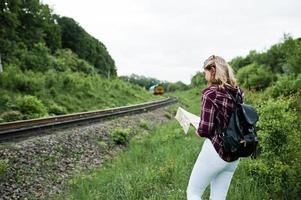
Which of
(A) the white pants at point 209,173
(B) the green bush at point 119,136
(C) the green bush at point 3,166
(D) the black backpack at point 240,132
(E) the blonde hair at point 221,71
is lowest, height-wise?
(B) the green bush at point 119,136

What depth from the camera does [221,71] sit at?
3812 mm

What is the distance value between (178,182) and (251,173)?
1272 millimetres

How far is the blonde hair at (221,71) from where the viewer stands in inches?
149

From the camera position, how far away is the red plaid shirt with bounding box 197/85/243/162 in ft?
12.1

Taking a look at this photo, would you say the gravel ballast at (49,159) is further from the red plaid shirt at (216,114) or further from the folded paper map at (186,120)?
the red plaid shirt at (216,114)

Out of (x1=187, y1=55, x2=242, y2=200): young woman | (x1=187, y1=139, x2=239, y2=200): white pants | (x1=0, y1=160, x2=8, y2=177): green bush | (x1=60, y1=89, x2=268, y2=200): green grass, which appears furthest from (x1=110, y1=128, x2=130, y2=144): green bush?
(x1=187, y1=55, x2=242, y2=200): young woman

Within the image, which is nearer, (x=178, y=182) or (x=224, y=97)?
(x=224, y=97)

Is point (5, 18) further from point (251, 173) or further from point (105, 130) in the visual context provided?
point (251, 173)

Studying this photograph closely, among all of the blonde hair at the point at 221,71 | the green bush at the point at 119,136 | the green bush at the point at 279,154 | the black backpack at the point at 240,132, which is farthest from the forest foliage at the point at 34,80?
the black backpack at the point at 240,132

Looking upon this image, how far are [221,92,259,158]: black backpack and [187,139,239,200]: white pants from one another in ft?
0.58

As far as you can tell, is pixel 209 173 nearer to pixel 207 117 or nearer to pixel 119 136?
pixel 207 117

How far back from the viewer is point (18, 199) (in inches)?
267

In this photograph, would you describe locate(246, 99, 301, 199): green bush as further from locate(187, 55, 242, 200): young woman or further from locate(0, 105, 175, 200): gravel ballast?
locate(0, 105, 175, 200): gravel ballast

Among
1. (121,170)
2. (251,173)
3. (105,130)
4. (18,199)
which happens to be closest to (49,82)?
(105,130)
